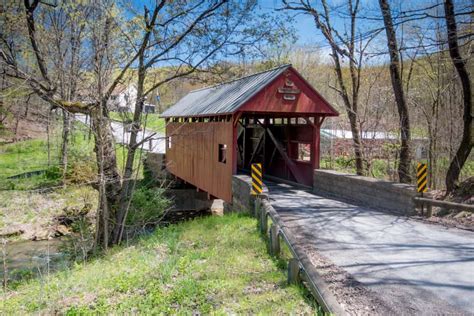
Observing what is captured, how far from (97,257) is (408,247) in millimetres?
6561

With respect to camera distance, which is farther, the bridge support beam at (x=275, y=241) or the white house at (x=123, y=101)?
the white house at (x=123, y=101)

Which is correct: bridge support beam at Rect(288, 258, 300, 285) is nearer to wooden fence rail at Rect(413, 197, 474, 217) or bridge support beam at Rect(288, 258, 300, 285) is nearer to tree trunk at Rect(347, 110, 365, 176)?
wooden fence rail at Rect(413, 197, 474, 217)

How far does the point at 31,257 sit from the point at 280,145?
846 cm

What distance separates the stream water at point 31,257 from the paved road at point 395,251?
5.66 metres

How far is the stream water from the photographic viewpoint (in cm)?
893

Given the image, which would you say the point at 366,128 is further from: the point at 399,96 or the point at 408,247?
the point at 408,247

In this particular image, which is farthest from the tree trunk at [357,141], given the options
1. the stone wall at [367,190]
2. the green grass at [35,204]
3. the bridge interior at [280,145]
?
the green grass at [35,204]

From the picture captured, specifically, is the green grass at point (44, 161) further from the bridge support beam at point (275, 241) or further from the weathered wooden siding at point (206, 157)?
the bridge support beam at point (275, 241)

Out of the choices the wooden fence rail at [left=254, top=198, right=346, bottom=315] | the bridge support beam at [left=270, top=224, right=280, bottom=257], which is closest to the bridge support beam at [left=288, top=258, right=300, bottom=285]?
the wooden fence rail at [left=254, top=198, right=346, bottom=315]

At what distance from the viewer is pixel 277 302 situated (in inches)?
168

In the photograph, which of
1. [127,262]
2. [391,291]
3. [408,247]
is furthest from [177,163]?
[391,291]

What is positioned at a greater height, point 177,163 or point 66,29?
point 66,29

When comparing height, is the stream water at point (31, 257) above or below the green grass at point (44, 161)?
below

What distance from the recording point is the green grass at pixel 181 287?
14.5 feet
